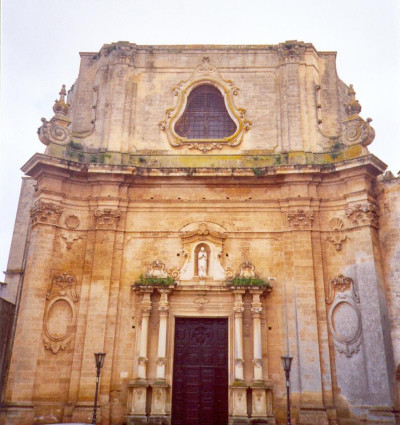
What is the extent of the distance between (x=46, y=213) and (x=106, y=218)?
69.5 inches

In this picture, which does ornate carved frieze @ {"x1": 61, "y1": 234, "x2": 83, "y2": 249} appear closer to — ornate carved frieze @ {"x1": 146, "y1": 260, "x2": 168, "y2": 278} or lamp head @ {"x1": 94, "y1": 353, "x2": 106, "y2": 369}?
ornate carved frieze @ {"x1": 146, "y1": 260, "x2": 168, "y2": 278}

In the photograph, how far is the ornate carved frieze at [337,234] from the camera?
15.1 meters

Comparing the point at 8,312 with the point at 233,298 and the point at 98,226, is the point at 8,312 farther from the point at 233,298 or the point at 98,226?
the point at 233,298

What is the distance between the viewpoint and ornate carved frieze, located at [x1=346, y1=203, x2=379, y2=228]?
48.4 feet

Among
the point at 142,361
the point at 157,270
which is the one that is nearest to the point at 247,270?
the point at 157,270

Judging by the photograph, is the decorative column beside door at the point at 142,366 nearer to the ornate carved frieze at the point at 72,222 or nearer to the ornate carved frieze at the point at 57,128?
the ornate carved frieze at the point at 72,222

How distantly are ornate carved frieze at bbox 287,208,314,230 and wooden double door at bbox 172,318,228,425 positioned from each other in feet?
11.4

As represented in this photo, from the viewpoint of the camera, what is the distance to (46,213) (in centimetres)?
1534

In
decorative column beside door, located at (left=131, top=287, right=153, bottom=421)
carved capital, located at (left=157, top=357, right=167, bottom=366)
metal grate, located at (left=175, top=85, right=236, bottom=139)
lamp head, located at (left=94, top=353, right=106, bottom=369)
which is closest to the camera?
lamp head, located at (left=94, top=353, right=106, bottom=369)

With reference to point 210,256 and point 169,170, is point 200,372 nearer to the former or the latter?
point 210,256

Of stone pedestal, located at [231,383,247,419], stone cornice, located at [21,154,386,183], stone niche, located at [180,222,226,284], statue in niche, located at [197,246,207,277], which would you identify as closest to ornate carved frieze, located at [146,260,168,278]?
stone niche, located at [180,222,226,284]

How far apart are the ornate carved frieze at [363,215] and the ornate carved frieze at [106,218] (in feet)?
22.7

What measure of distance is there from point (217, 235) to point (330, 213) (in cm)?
347

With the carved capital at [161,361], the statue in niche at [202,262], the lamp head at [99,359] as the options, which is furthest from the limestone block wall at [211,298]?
the lamp head at [99,359]
